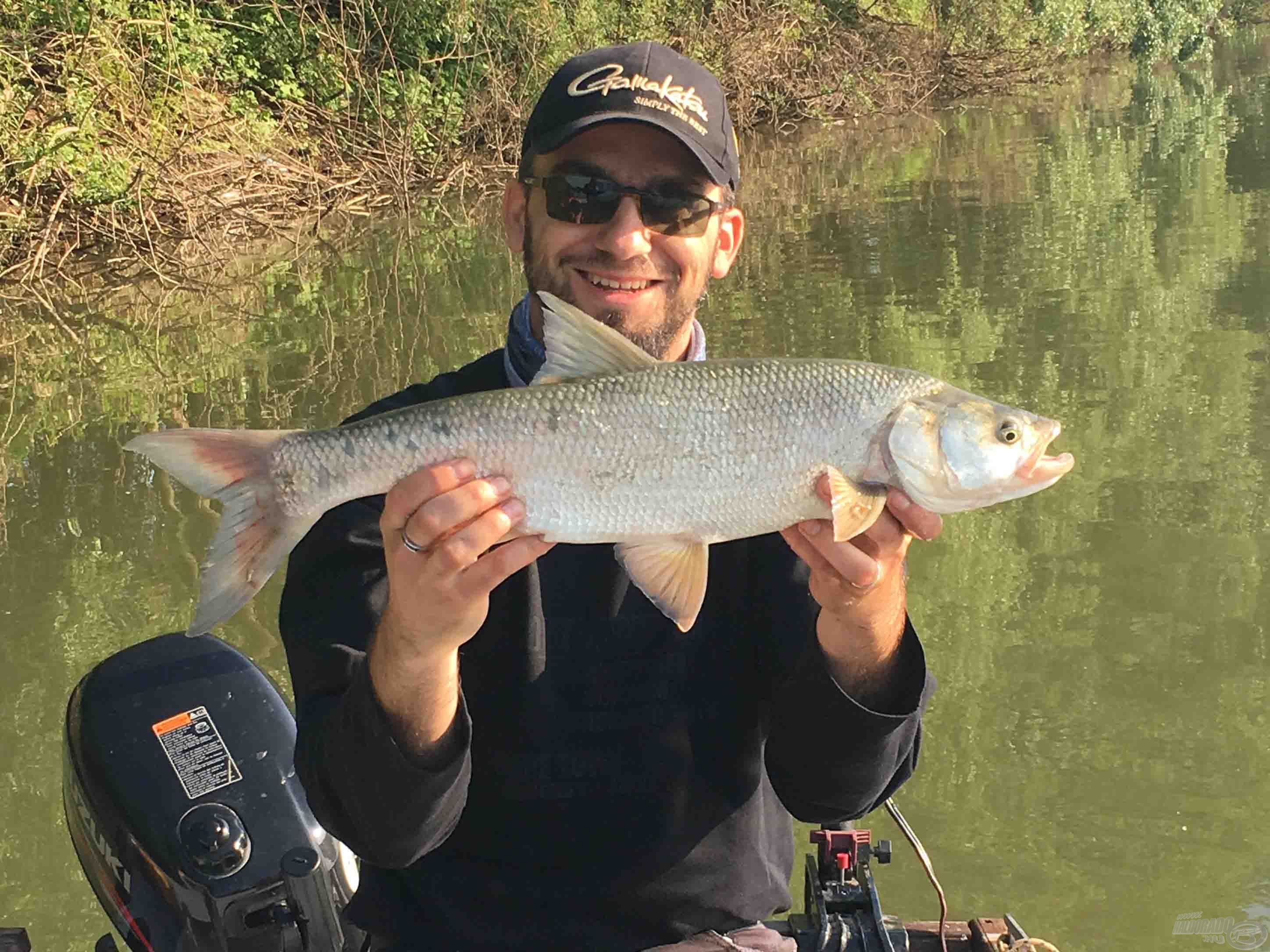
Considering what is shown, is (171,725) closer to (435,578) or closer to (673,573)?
(435,578)

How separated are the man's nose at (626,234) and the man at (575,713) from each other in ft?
0.06

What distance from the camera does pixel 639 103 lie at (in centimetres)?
273

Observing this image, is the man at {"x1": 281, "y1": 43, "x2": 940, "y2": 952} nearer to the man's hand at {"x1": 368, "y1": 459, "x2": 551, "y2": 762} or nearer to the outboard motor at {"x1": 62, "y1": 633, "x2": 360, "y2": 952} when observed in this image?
the man's hand at {"x1": 368, "y1": 459, "x2": 551, "y2": 762}

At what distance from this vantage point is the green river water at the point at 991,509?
3.98m

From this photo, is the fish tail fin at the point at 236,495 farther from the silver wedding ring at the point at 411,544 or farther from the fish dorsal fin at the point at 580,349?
the fish dorsal fin at the point at 580,349

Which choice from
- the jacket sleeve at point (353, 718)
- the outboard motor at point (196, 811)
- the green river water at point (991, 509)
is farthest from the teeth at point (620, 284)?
the green river water at point (991, 509)

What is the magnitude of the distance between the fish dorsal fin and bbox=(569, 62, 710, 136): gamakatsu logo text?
713 millimetres

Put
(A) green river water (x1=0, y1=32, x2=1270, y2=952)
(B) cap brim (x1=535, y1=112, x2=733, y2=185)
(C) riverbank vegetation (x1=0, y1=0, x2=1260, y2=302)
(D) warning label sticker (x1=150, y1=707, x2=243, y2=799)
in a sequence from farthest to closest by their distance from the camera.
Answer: (C) riverbank vegetation (x1=0, y1=0, x2=1260, y2=302) < (A) green river water (x1=0, y1=32, x2=1270, y2=952) < (D) warning label sticker (x1=150, y1=707, x2=243, y2=799) < (B) cap brim (x1=535, y1=112, x2=733, y2=185)

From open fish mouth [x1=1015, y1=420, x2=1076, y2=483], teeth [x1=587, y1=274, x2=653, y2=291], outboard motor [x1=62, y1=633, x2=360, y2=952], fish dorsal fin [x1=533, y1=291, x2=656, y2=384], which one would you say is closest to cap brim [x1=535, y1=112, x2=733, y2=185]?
teeth [x1=587, y1=274, x2=653, y2=291]

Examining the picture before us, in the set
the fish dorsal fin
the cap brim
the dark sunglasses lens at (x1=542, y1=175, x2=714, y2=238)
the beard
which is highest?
the cap brim

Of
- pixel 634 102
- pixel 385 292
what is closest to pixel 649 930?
pixel 634 102

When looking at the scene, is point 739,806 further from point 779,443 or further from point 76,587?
point 76,587

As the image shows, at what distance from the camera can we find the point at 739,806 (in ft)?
8.22

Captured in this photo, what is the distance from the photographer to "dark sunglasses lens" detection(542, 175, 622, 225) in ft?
9.11
